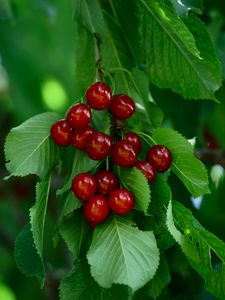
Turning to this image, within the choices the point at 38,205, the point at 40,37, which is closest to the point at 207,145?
the point at 40,37

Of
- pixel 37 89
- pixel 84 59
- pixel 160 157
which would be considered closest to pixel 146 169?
pixel 160 157

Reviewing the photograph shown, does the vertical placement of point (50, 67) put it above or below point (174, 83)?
below

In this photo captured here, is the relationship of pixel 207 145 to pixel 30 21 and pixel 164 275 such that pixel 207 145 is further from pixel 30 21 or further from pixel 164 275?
pixel 164 275

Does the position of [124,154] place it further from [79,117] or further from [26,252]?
[26,252]

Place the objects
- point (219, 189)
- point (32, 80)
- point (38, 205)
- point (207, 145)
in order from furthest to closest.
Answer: point (32, 80), point (207, 145), point (219, 189), point (38, 205)

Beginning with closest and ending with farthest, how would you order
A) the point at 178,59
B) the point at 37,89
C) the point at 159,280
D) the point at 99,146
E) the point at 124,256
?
the point at 124,256
the point at 99,146
the point at 159,280
the point at 178,59
the point at 37,89

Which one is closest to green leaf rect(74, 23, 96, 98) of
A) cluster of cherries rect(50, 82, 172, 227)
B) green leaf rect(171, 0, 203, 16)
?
cluster of cherries rect(50, 82, 172, 227)
